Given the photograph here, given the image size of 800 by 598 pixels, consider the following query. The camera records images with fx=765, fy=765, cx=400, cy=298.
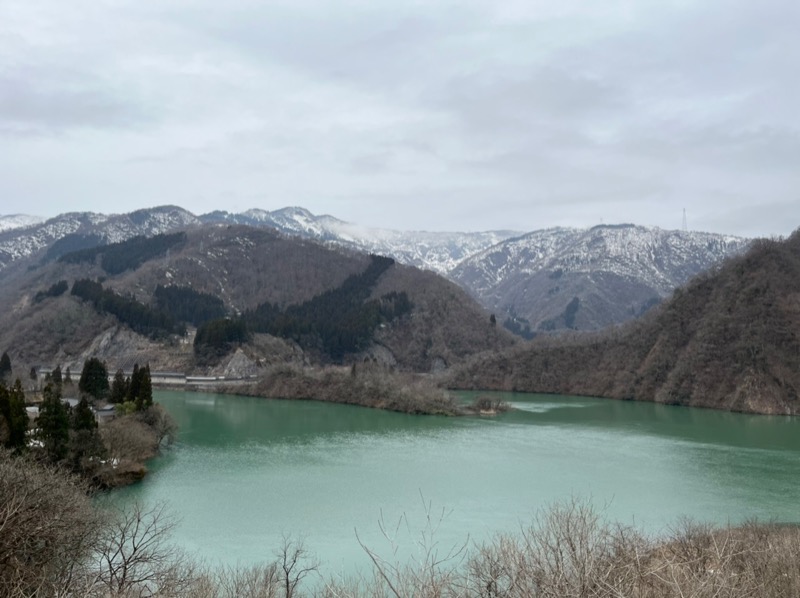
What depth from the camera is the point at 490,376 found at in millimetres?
107500

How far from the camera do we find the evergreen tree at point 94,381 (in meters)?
56.1

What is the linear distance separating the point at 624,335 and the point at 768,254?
21077mm

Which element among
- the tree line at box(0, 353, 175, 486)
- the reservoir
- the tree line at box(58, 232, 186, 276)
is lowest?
the reservoir

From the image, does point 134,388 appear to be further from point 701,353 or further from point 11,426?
point 701,353

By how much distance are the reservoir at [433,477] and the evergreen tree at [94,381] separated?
6721 millimetres

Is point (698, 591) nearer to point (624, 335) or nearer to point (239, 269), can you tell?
point (624, 335)

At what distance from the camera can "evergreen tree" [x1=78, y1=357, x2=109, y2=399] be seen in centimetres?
5612

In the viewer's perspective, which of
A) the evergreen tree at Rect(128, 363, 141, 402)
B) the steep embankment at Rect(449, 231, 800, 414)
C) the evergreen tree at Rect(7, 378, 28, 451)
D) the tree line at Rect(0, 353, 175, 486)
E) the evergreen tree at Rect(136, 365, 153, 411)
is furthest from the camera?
the steep embankment at Rect(449, 231, 800, 414)

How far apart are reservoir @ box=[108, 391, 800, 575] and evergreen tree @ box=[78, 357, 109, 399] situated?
6721 millimetres

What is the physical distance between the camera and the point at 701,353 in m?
87.2

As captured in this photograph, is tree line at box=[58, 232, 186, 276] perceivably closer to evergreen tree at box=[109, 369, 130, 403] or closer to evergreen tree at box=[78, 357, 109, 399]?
evergreen tree at box=[78, 357, 109, 399]

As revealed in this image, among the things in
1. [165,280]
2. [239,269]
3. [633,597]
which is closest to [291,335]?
[165,280]

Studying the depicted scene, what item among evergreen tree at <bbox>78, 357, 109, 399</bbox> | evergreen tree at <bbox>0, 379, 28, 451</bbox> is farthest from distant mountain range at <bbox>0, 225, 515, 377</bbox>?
evergreen tree at <bbox>0, 379, 28, 451</bbox>

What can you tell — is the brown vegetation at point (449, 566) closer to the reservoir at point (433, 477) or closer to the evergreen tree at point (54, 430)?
the reservoir at point (433, 477)
